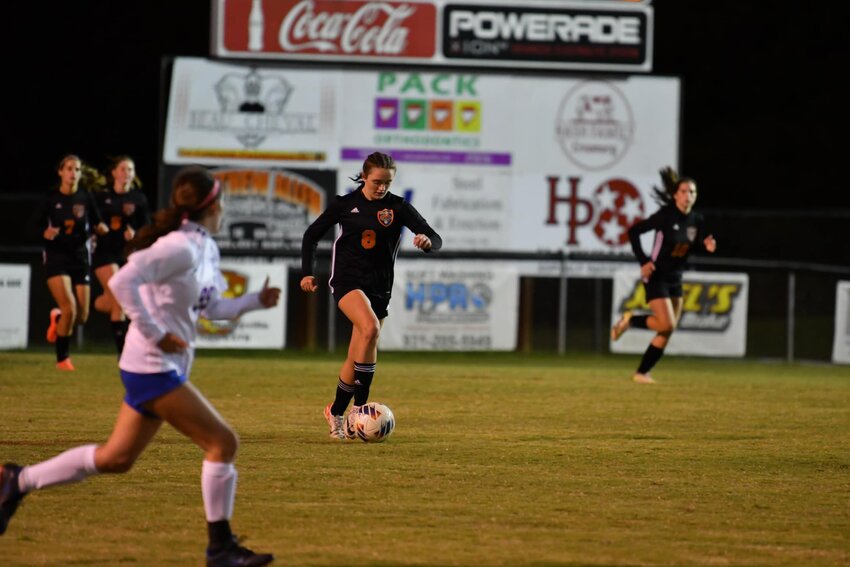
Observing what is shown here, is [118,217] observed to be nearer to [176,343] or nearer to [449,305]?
[449,305]

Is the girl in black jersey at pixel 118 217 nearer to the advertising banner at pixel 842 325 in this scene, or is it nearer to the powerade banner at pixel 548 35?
the powerade banner at pixel 548 35

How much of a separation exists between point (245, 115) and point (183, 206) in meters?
15.2

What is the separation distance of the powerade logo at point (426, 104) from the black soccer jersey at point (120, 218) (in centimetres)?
606

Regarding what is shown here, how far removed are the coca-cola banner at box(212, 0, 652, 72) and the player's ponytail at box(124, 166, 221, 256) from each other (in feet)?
49.8

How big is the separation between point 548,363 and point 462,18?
202 inches

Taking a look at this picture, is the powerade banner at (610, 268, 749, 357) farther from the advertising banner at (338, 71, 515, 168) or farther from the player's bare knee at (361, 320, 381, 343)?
the player's bare knee at (361, 320, 381, 343)

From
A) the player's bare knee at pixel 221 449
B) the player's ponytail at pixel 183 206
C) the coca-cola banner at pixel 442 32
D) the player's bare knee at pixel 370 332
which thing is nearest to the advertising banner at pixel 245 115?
the coca-cola banner at pixel 442 32

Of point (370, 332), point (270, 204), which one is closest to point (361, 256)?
point (370, 332)

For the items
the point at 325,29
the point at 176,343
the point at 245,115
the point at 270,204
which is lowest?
the point at 176,343

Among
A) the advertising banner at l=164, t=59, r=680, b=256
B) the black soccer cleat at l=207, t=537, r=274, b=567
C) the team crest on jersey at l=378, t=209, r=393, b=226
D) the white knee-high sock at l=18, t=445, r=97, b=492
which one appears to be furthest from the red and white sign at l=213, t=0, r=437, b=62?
the black soccer cleat at l=207, t=537, r=274, b=567

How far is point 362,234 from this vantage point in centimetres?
1124

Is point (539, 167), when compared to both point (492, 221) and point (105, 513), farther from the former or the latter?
point (105, 513)

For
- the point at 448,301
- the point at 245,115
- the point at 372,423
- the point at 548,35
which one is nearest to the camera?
the point at 372,423

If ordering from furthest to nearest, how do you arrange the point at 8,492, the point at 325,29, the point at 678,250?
the point at 325,29 < the point at 678,250 < the point at 8,492
